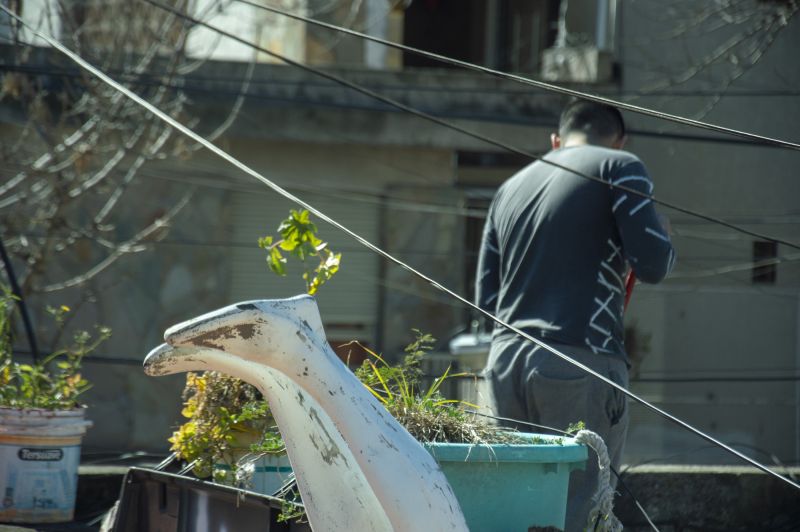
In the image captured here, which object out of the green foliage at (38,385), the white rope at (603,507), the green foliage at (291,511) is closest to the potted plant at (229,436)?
the green foliage at (291,511)

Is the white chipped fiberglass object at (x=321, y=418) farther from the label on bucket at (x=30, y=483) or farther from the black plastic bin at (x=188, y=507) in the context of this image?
the label on bucket at (x=30, y=483)

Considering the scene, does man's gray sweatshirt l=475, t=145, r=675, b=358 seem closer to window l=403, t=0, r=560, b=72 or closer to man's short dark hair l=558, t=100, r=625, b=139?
man's short dark hair l=558, t=100, r=625, b=139

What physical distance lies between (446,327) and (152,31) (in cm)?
404

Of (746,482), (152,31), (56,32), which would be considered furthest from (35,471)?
(56,32)

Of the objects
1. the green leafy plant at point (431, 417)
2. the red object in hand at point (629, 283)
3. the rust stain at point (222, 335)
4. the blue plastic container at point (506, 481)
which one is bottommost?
the blue plastic container at point (506, 481)

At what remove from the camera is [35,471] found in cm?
412

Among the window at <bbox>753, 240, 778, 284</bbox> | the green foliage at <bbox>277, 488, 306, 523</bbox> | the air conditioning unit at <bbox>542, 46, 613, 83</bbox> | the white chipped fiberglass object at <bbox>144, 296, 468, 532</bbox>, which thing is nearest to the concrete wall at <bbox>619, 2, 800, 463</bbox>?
the window at <bbox>753, 240, 778, 284</bbox>

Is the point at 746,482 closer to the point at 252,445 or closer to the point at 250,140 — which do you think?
the point at 252,445

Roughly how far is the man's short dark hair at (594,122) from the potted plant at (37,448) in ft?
5.76

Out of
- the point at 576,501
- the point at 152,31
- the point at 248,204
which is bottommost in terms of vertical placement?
the point at 576,501

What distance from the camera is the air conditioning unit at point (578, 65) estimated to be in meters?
11.3

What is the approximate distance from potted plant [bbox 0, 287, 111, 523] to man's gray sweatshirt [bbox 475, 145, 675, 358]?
1.40 metres

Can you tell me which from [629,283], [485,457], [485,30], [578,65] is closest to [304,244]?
[485,457]

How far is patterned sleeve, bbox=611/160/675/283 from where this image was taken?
12.6 feet
